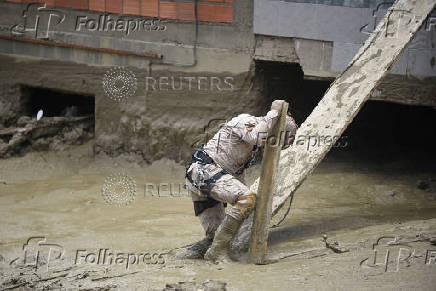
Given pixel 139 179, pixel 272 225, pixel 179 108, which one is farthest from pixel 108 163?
pixel 272 225

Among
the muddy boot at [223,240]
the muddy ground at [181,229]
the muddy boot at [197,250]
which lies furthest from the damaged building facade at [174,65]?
the muddy boot at [223,240]

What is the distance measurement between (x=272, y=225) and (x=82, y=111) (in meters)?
4.11

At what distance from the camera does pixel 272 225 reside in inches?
228

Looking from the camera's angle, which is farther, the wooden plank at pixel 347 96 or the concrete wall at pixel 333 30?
the concrete wall at pixel 333 30

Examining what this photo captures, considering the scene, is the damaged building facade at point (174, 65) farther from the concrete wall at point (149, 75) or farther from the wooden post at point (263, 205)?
the wooden post at point (263, 205)

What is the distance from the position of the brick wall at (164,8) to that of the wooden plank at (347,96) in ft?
7.44

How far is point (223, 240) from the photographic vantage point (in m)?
4.83

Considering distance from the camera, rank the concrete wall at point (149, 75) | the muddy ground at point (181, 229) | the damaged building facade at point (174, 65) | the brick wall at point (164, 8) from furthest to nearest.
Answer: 1. the concrete wall at point (149, 75)
2. the brick wall at point (164, 8)
3. the damaged building facade at point (174, 65)
4. the muddy ground at point (181, 229)

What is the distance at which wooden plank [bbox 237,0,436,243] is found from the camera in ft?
17.2

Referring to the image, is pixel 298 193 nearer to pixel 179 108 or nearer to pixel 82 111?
pixel 179 108

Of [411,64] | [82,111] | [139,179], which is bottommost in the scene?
[139,179]

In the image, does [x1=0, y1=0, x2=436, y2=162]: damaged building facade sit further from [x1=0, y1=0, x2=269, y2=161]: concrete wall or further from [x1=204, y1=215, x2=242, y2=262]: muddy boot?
[x1=204, y1=215, x2=242, y2=262]: muddy boot

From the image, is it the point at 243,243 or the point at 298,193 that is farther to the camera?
the point at 298,193

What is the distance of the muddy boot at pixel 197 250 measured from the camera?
5.09m
